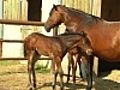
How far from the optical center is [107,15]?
9.98 m

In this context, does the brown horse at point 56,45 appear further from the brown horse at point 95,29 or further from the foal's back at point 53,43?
the brown horse at point 95,29

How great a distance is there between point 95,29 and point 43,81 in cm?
198

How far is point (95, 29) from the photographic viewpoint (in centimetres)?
654

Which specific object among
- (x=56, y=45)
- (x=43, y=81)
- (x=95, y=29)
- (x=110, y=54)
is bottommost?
(x=43, y=81)

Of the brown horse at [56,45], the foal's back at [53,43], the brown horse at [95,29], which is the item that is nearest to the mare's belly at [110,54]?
the brown horse at [95,29]

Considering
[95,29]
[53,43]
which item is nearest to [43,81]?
[53,43]

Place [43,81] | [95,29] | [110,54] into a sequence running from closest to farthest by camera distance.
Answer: [110,54] → [95,29] → [43,81]

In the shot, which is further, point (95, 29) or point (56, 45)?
point (95, 29)

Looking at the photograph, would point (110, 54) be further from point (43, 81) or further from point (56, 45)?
point (43, 81)

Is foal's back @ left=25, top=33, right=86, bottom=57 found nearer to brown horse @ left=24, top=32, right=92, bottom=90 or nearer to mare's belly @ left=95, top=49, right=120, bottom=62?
brown horse @ left=24, top=32, right=92, bottom=90

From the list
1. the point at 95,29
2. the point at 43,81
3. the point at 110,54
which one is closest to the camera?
the point at 110,54

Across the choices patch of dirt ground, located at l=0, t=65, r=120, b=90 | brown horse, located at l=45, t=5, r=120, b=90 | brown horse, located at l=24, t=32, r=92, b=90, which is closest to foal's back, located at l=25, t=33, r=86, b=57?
brown horse, located at l=24, t=32, r=92, b=90

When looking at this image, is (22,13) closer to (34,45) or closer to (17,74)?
(17,74)

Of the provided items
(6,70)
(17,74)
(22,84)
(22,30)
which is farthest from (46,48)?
(22,30)
